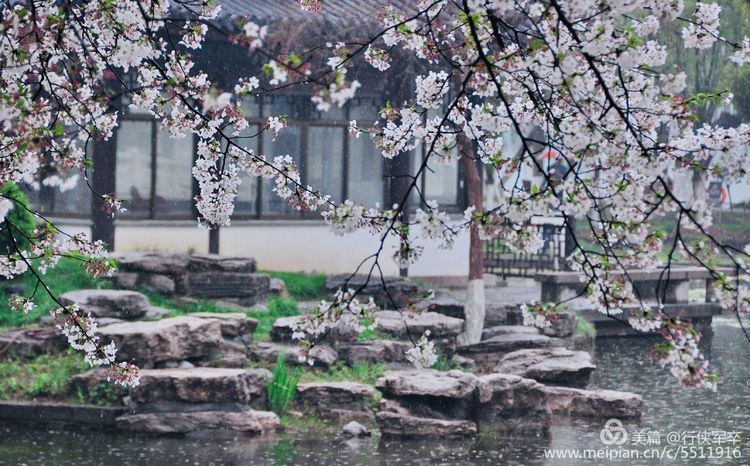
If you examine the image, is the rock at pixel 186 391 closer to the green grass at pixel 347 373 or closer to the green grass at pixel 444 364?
the green grass at pixel 347 373

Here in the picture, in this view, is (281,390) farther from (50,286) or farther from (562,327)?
(562,327)

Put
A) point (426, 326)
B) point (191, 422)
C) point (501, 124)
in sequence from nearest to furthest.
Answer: point (501, 124), point (191, 422), point (426, 326)

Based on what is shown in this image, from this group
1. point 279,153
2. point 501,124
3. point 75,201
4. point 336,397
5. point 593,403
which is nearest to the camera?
point 501,124

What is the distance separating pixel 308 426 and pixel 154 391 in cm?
180

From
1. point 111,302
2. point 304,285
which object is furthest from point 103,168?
point 111,302

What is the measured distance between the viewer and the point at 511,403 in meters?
13.2

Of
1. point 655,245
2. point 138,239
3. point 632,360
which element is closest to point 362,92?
point 138,239

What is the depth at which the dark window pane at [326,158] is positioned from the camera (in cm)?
2070

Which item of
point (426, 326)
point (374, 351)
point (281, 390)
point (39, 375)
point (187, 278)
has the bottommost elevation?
point (281, 390)

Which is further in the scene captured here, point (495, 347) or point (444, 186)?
point (444, 186)

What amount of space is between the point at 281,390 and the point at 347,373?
145 centimetres

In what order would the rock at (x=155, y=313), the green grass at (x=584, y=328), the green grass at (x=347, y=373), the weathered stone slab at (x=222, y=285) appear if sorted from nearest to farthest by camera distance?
the green grass at (x=347, y=373) → the rock at (x=155, y=313) → the weathered stone slab at (x=222, y=285) → the green grass at (x=584, y=328)

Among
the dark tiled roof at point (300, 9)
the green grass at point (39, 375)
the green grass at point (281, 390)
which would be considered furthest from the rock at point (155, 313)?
the dark tiled roof at point (300, 9)

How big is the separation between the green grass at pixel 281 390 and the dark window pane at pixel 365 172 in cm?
805
